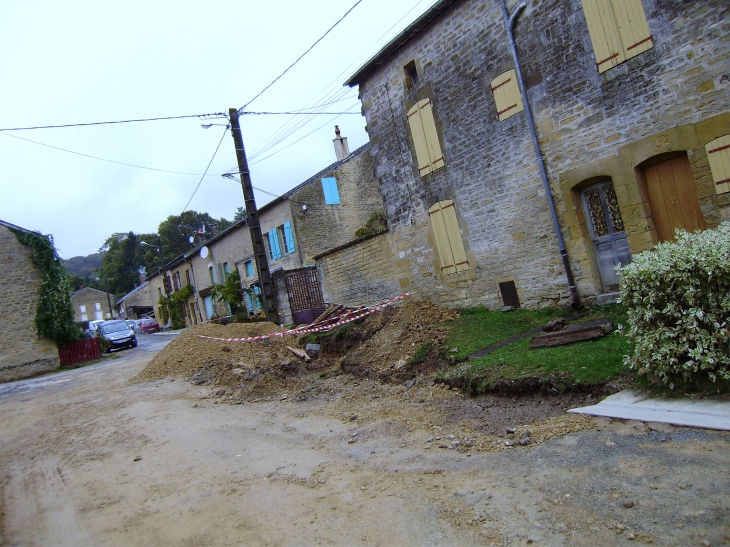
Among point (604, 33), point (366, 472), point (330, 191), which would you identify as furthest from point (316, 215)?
point (366, 472)

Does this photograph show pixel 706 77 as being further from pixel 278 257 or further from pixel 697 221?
pixel 278 257

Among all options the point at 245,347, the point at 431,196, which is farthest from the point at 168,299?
the point at 431,196

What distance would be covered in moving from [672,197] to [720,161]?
0.87 m

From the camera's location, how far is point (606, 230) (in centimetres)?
854

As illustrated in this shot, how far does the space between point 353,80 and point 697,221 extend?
28.7ft

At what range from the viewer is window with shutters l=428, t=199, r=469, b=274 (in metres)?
11.0

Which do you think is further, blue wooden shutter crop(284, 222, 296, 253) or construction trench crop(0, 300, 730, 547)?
blue wooden shutter crop(284, 222, 296, 253)

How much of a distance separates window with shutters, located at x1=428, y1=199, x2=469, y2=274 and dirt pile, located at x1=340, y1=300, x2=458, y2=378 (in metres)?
1.05

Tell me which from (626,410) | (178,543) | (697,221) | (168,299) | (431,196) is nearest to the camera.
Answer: (178,543)

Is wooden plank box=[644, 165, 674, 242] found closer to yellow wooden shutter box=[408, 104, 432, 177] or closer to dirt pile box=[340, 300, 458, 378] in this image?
dirt pile box=[340, 300, 458, 378]

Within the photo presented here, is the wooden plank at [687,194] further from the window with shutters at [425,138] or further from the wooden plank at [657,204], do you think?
the window with shutters at [425,138]

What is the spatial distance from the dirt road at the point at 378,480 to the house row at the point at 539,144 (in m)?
3.93

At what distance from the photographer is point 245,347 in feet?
41.0

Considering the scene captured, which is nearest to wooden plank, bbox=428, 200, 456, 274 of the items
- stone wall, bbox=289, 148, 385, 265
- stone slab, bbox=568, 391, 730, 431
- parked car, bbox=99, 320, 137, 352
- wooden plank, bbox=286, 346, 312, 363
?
wooden plank, bbox=286, 346, 312, 363
